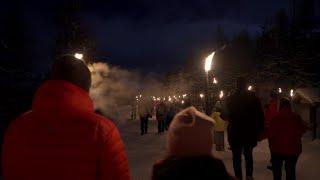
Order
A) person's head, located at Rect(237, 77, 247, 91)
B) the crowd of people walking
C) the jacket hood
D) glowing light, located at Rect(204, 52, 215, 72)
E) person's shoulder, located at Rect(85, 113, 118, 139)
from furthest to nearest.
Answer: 1. person's head, located at Rect(237, 77, 247, 91)
2. glowing light, located at Rect(204, 52, 215, 72)
3. the jacket hood
4. person's shoulder, located at Rect(85, 113, 118, 139)
5. the crowd of people walking

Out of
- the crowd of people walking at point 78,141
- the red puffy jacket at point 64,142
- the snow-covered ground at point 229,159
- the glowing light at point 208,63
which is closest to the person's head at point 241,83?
the glowing light at point 208,63

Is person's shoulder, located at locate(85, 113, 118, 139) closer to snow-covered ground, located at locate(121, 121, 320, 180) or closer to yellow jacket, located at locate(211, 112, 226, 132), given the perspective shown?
snow-covered ground, located at locate(121, 121, 320, 180)

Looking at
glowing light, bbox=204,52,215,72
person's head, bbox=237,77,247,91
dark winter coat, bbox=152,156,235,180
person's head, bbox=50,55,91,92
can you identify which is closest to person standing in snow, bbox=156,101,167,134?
person's head, bbox=237,77,247,91

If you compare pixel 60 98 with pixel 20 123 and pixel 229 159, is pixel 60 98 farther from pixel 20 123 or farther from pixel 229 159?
pixel 229 159

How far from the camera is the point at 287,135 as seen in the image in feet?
31.3

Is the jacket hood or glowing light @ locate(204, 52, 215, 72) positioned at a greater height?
glowing light @ locate(204, 52, 215, 72)

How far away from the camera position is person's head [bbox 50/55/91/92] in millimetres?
3814

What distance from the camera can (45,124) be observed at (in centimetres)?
374

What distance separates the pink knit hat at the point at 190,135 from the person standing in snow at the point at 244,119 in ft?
19.4

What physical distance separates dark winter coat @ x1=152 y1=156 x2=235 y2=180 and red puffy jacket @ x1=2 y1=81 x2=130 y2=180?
424 mm

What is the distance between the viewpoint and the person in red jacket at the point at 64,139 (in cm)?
362

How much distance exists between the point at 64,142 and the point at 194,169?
3.20 ft

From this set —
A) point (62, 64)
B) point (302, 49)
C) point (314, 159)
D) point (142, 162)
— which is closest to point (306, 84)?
point (302, 49)

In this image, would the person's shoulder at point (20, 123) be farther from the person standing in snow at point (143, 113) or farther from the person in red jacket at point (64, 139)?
the person standing in snow at point (143, 113)
